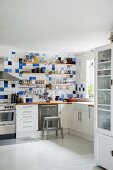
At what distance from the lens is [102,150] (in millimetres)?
3607

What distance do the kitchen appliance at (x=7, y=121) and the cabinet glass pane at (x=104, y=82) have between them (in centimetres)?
278

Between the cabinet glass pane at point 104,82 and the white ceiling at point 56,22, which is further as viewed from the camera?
the cabinet glass pane at point 104,82

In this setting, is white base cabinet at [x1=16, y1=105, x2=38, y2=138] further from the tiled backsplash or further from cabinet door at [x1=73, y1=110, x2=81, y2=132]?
cabinet door at [x1=73, y1=110, x2=81, y2=132]

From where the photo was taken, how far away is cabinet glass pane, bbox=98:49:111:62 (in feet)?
12.0

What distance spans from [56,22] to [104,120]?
185 centimetres

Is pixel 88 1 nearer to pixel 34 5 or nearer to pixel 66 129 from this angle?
pixel 34 5

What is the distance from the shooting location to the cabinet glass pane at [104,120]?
3.66 meters

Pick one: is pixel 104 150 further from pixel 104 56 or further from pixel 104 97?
pixel 104 56

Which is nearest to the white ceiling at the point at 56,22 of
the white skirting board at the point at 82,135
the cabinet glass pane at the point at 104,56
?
the cabinet glass pane at the point at 104,56

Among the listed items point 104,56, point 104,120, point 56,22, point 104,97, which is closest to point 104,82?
point 104,97

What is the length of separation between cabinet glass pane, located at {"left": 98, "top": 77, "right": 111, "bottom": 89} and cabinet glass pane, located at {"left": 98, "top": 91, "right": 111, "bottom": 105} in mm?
103

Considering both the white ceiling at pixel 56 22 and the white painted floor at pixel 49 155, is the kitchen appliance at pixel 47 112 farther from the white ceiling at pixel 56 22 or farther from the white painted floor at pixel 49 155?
the white ceiling at pixel 56 22

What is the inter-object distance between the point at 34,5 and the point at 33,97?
3889 millimetres

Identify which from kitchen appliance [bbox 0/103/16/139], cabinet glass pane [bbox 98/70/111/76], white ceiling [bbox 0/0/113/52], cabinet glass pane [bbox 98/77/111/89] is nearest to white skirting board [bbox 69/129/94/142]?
kitchen appliance [bbox 0/103/16/139]
